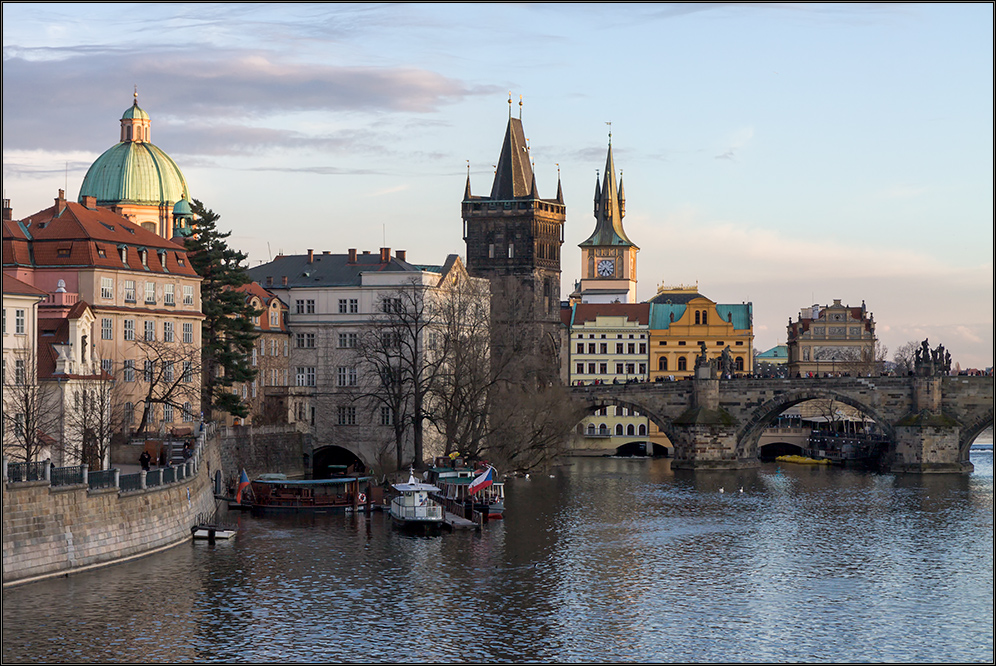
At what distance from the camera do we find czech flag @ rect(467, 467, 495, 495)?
73.1 metres

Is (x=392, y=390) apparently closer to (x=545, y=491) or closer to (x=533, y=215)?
(x=545, y=491)

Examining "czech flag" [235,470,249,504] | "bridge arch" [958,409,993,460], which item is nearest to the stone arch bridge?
"bridge arch" [958,409,993,460]

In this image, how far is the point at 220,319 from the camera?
91875mm

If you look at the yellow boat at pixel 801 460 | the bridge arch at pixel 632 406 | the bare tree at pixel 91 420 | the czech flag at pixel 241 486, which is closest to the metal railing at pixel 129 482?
the bare tree at pixel 91 420

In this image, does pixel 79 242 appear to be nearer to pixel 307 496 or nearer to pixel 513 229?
pixel 307 496

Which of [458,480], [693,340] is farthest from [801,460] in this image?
[458,480]

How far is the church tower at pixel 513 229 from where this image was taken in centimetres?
A: 15125

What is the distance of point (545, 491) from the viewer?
87.1 metres

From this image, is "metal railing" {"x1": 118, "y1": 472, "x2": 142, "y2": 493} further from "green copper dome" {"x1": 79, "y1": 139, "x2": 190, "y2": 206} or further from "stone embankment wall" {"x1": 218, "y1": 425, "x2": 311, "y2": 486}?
"green copper dome" {"x1": 79, "y1": 139, "x2": 190, "y2": 206}

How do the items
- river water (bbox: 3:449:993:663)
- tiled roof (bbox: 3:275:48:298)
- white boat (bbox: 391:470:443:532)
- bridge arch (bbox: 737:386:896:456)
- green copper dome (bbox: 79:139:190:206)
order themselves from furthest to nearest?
1. green copper dome (bbox: 79:139:190:206)
2. bridge arch (bbox: 737:386:896:456)
3. white boat (bbox: 391:470:443:532)
4. tiled roof (bbox: 3:275:48:298)
5. river water (bbox: 3:449:993:663)

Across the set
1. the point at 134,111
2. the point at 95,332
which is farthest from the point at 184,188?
the point at 95,332

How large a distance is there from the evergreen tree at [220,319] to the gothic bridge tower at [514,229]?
5695 centimetres

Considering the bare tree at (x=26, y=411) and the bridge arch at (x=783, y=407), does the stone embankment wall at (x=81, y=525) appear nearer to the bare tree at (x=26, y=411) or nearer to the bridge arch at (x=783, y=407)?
the bare tree at (x=26, y=411)

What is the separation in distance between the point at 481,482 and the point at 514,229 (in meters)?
81.0
